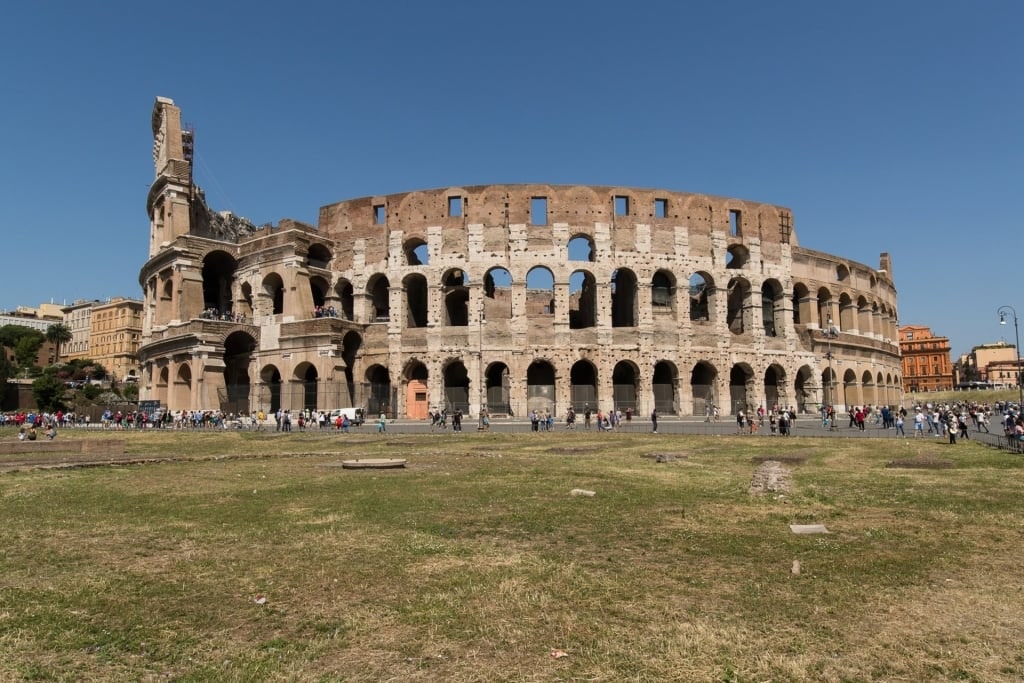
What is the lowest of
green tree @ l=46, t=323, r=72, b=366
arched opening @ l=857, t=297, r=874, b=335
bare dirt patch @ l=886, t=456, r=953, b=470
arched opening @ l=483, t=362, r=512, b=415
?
bare dirt patch @ l=886, t=456, r=953, b=470

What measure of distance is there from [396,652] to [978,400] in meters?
82.6

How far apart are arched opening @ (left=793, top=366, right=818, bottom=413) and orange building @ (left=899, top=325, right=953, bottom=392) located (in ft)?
234

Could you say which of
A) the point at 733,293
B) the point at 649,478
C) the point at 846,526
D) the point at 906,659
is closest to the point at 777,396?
the point at 733,293

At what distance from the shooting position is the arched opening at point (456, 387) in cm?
3941

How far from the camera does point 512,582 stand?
569cm

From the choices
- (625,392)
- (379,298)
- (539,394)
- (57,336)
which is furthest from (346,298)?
(57,336)

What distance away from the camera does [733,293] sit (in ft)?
147

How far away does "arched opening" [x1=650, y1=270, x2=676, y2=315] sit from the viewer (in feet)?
135

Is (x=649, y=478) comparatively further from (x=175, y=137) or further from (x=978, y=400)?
(x=978, y=400)

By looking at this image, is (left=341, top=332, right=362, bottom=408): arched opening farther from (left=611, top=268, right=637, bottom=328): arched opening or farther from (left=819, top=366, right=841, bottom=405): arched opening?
(left=819, top=366, right=841, bottom=405): arched opening

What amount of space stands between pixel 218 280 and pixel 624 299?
27.7 m

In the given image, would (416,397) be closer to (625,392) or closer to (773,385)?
(625,392)

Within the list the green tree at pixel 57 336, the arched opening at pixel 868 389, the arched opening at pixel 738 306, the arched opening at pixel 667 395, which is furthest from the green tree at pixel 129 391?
the arched opening at pixel 868 389

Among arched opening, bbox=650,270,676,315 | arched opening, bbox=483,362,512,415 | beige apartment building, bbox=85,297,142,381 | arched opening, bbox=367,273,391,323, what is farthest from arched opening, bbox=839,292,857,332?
beige apartment building, bbox=85,297,142,381
